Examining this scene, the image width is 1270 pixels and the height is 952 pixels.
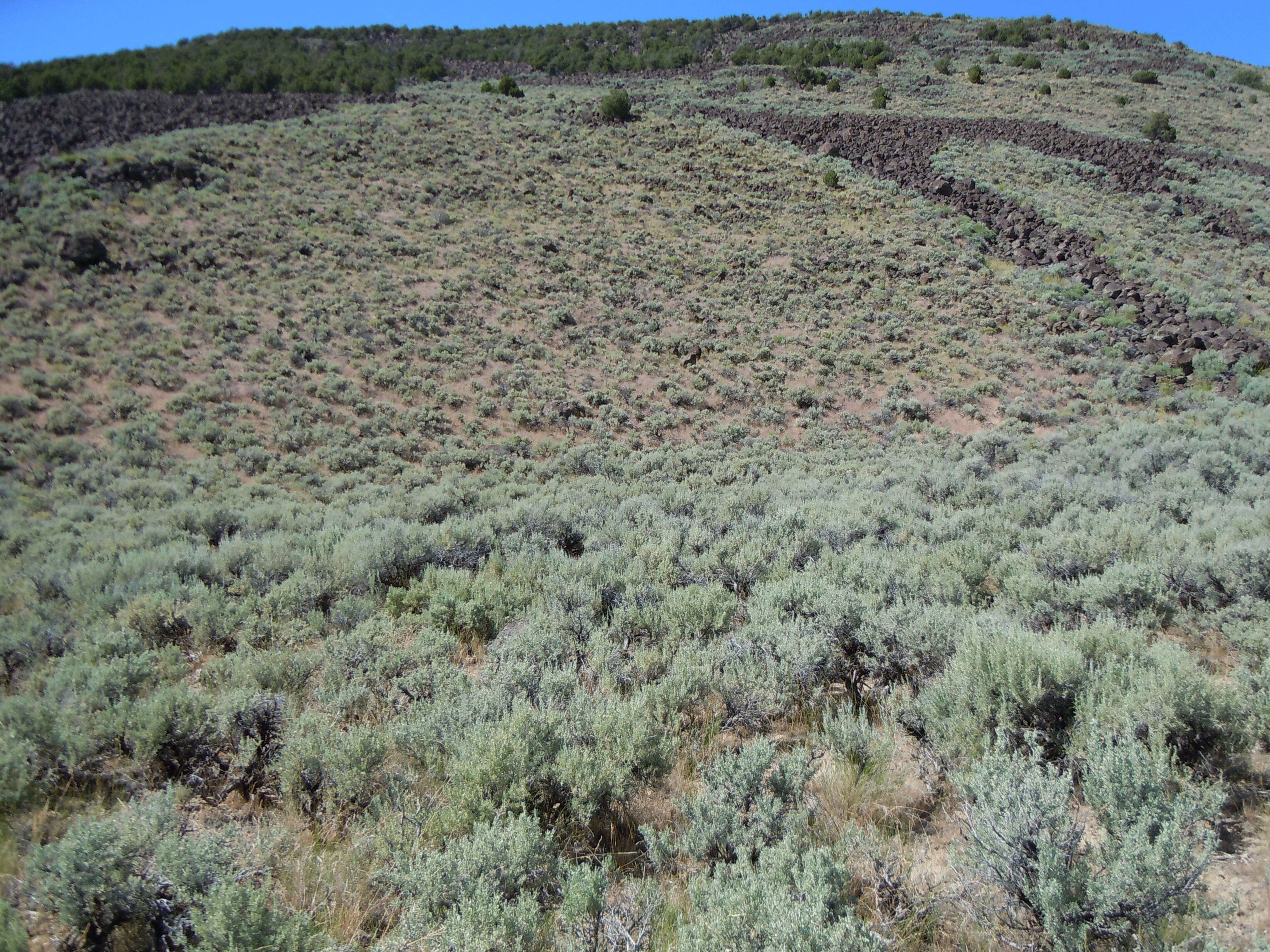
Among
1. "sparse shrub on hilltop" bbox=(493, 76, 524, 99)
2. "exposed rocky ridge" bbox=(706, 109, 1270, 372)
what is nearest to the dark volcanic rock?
"sparse shrub on hilltop" bbox=(493, 76, 524, 99)

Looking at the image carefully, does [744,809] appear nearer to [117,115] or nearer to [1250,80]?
[117,115]

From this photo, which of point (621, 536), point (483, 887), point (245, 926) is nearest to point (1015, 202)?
point (621, 536)

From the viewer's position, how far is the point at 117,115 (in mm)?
27547

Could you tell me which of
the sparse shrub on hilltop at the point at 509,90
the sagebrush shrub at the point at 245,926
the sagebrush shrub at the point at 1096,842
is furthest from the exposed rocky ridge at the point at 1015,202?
the sagebrush shrub at the point at 245,926

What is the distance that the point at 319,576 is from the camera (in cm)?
592

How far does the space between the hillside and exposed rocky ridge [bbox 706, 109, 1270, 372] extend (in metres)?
0.27

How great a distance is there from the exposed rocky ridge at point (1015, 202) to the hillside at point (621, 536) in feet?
0.87

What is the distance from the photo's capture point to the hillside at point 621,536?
2301 millimetres

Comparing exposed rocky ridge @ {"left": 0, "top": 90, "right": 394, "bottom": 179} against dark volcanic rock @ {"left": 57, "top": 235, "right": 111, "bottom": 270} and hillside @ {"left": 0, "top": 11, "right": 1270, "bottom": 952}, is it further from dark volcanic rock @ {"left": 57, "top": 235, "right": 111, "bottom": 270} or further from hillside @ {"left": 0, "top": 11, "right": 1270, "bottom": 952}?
dark volcanic rock @ {"left": 57, "top": 235, "right": 111, "bottom": 270}

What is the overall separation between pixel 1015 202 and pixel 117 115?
41746 mm

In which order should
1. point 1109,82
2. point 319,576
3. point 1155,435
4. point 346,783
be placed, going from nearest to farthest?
1. point 346,783
2. point 319,576
3. point 1155,435
4. point 1109,82

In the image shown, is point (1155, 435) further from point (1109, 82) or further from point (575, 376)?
point (1109, 82)

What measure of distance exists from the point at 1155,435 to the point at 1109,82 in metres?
44.3

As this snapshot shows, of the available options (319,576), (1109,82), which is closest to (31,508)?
(319,576)
